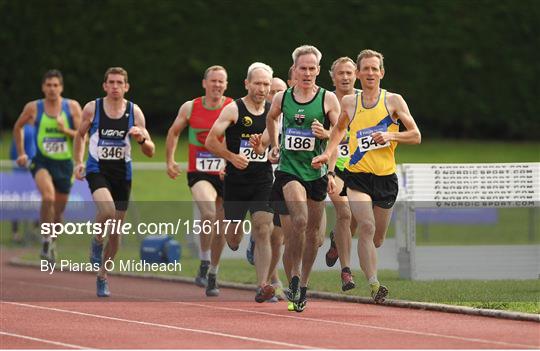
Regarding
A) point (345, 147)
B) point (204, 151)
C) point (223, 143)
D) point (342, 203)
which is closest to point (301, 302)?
point (342, 203)

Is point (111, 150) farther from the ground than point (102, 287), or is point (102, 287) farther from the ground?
point (111, 150)

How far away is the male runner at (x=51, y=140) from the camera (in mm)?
20188

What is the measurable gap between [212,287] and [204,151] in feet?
5.09

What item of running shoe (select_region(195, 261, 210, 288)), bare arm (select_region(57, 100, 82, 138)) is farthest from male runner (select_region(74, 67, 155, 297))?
bare arm (select_region(57, 100, 82, 138))

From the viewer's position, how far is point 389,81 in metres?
29.1

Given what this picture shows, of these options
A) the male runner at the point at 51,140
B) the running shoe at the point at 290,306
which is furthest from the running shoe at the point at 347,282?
the male runner at the point at 51,140

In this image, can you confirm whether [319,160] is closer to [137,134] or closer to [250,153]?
[250,153]

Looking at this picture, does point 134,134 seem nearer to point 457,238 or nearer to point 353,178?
point 353,178

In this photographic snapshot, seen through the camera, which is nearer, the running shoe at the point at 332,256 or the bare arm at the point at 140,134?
the bare arm at the point at 140,134

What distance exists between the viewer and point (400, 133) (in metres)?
14.1

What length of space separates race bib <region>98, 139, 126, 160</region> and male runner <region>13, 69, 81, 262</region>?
388cm

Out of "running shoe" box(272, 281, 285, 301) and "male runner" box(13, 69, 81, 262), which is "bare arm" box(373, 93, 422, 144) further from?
"male runner" box(13, 69, 81, 262)

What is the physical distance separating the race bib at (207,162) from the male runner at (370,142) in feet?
8.05

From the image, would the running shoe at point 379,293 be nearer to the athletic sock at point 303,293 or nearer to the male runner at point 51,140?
the athletic sock at point 303,293
